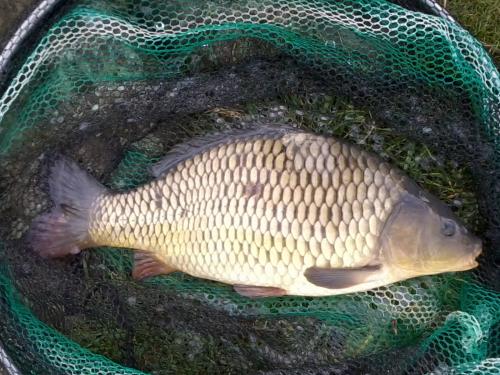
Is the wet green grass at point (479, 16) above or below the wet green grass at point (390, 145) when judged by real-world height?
above

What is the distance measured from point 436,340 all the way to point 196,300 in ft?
2.59

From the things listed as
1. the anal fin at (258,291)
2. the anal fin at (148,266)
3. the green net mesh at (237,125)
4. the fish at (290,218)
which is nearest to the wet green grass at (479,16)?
the green net mesh at (237,125)

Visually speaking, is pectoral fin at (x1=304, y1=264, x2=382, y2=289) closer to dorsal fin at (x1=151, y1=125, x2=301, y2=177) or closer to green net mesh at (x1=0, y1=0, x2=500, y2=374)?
green net mesh at (x1=0, y1=0, x2=500, y2=374)

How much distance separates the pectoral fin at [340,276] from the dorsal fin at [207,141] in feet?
1.38

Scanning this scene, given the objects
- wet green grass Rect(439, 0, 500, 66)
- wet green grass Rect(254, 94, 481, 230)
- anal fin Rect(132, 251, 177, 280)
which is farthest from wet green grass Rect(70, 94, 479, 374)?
wet green grass Rect(439, 0, 500, 66)

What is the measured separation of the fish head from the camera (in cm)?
177

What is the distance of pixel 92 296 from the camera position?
2.10 m

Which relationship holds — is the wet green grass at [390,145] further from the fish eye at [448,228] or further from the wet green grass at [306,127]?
the fish eye at [448,228]

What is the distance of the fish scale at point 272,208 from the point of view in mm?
1773

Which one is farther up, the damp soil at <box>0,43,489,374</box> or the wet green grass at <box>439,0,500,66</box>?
the wet green grass at <box>439,0,500,66</box>

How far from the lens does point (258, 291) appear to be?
1.91 m

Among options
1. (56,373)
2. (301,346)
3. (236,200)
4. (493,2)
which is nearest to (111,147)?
(236,200)

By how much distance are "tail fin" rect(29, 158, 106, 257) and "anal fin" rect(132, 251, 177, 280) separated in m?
0.17

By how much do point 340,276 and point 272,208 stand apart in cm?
28
